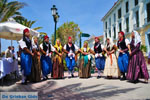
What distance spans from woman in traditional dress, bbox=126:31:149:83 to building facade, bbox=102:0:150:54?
18342 mm

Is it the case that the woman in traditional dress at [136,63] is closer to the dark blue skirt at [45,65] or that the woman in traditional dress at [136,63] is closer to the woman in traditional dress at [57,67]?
the woman in traditional dress at [57,67]

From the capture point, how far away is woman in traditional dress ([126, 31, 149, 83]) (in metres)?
5.25

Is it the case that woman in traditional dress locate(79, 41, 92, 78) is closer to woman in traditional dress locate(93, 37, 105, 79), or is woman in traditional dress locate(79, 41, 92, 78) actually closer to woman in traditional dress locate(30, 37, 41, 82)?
woman in traditional dress locate(93, 37, 105, 79)

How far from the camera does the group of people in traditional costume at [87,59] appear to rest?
5.37m

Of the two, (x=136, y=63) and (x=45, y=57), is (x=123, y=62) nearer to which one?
(x=136, y=63)

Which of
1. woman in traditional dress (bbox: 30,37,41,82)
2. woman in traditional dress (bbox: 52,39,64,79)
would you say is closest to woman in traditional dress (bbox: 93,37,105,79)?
woman in traditional dress (bbox: 52,39,64,79)

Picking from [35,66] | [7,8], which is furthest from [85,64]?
[7,8]

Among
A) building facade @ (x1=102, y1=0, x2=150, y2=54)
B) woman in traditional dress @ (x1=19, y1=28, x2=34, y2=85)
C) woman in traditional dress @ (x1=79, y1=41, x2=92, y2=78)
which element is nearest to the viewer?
woman in traditional dress @ (x1=19, y1=28, x2=34, y2=85)

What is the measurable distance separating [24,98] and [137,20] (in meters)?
27.1

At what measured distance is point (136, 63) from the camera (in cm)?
532

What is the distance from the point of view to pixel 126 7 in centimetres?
2928

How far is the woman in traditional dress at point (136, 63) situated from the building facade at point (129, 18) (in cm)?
1834

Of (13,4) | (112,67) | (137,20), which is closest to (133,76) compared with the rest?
(112,67)

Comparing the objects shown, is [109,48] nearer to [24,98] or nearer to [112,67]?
[112,67]
